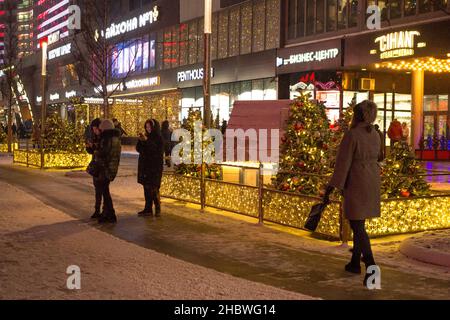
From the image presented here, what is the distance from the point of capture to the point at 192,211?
42.0 feet

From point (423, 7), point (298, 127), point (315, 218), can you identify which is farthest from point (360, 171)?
point (423, 7)

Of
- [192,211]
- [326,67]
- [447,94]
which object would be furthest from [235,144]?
[447,94]

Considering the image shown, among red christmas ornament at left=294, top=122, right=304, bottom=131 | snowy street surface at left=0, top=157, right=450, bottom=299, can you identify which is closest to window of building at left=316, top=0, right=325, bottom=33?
snowy street surface at left=0, top=157, right=450, bottom=299

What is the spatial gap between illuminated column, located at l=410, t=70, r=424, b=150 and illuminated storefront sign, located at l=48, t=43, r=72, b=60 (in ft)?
138

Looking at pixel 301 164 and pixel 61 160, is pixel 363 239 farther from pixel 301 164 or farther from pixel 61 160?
pixel 61 160

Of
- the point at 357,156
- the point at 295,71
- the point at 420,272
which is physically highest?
the point at 295,71

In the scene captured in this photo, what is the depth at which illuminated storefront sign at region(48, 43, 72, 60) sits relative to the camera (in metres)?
67.1

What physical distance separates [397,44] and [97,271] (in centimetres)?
2249

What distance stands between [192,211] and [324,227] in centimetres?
376

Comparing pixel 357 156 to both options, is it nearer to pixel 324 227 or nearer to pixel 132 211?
pixel 324 227

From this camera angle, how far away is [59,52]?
70.5 meters

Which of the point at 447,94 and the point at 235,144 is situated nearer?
the point at 235,144

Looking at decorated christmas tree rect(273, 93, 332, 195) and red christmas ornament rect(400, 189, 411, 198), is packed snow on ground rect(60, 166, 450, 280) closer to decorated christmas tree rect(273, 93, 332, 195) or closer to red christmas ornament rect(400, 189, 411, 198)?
red christmas ornament rect(400, 189, 411, 198)

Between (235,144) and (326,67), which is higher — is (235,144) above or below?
below
